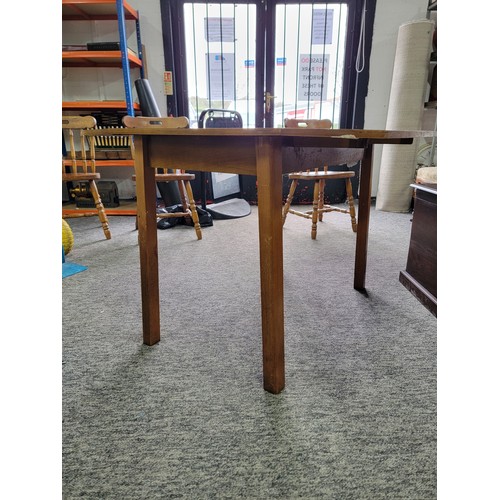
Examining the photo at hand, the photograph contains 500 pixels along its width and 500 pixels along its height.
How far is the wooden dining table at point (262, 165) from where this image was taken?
2.53 feet

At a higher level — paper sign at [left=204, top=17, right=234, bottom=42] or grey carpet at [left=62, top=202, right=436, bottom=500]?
paper sign at [left=204, top=17, right=234, bottom=42]

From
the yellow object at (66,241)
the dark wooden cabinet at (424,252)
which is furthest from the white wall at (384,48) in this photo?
the yellow object at (66,241)

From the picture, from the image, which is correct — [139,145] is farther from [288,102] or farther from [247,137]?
[288,102]

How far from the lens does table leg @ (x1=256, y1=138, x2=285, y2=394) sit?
777mm

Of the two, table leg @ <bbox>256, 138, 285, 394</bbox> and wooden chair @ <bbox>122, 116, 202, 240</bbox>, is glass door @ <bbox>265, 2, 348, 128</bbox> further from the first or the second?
table leg @ <bbox>256, 138, 285, 394</bbox>

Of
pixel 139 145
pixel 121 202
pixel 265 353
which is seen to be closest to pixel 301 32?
pixel 121 202

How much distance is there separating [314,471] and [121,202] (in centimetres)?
341

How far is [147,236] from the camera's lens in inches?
41.6

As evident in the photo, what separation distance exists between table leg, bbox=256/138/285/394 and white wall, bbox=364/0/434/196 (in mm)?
3252

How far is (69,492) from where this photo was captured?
0.65m

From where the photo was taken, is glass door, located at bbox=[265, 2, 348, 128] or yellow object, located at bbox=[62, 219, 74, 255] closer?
yellow object, located at bbox=[62, 219, 74, 255]

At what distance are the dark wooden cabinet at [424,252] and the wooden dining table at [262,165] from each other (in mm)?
448

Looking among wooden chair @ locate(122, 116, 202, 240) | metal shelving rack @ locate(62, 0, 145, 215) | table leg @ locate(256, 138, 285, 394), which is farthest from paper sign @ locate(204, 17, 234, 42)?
table leg @ locate(256, 138, 285, 394)

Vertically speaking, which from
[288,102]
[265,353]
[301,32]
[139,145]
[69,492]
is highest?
[301,32]
